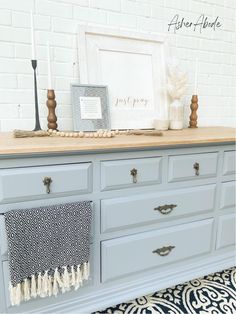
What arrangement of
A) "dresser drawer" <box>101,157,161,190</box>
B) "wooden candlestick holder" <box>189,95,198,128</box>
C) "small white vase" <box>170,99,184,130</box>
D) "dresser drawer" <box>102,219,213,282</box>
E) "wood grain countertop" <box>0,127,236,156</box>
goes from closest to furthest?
"wood grain countertop" <box>0,127,236,156</box> → "dresser drawer" <box>101,157,161,190</box> → "dresser drawer" <box>102,219,213,282</box> → "small white vase" <box>170,99,184,130</box> → "wooden candlestick holder" <box>189,95,198,128</box>

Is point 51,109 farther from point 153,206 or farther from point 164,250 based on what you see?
point 164,250

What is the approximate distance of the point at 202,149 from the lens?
1.38 metres

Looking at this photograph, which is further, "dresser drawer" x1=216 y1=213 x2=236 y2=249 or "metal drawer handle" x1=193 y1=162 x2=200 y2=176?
"dresser drawer" x1=216 y1=213 x2=236 y2=249

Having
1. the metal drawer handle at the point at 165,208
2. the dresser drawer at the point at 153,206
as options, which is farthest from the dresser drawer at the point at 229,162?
the metal drawer handle at the point at 165,208

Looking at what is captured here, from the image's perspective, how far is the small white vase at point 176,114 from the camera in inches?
66.6

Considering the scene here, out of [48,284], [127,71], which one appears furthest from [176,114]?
[48,284]

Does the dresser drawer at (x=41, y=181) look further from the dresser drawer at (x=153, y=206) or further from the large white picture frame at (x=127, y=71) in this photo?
the large white picture frame at (x=127, y=71)

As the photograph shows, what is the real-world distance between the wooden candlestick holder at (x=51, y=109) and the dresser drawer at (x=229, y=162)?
982 mm

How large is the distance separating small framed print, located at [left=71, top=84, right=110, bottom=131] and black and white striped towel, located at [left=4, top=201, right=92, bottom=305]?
0.52 metres

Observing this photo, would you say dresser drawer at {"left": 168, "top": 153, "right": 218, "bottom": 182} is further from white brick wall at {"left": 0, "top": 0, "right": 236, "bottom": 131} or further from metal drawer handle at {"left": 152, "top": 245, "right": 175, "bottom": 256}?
white brick wall at {"left": 0, "top": 0, "right": 236, "bottom": 131}

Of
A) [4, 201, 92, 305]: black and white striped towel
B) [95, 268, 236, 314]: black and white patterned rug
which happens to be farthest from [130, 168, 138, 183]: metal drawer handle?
[95, 268, 236, 314]: black and white patterned rug

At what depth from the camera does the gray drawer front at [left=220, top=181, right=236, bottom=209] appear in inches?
59.3

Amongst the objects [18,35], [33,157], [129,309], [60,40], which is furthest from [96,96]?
[129,309]

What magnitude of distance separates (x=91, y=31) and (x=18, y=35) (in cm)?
41
